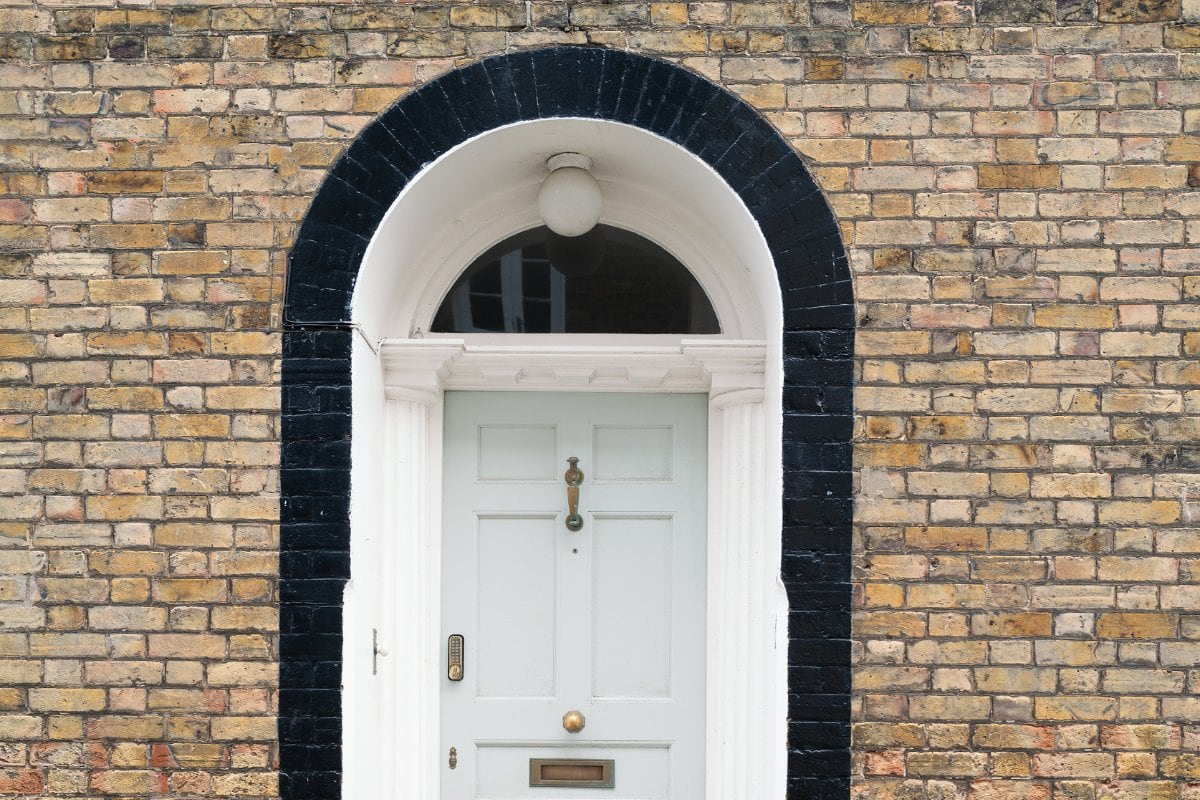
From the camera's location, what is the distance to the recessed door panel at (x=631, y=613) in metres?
3.96

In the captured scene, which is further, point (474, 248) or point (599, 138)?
point (474, 248)

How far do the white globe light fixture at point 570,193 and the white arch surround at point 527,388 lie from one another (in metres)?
0.05

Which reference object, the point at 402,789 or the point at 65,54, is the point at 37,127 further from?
the point at 402,789

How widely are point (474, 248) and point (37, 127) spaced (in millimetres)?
1550

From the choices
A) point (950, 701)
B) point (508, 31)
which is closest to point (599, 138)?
point (508, 31)

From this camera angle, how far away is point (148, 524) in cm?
340

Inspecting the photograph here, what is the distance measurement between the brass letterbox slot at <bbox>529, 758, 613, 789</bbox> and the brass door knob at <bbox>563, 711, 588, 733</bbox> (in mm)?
134

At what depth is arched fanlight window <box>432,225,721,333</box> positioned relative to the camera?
4016mm

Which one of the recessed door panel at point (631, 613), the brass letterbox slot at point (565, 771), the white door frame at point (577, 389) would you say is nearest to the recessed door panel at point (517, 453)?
the white door frame at point (577, 389)

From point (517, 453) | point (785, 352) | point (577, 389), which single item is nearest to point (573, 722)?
point (517, 453)

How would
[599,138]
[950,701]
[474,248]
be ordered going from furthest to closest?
1. [474,248]
2. [599,138]
3. [950,701]

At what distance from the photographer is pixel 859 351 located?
336cm

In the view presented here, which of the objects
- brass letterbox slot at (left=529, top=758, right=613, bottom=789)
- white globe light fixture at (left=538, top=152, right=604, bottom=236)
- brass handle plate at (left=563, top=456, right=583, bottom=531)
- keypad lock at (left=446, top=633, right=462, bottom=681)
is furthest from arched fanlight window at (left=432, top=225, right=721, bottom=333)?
brass letterbox slot at (left=529, top=758, right=613, bottom=789)

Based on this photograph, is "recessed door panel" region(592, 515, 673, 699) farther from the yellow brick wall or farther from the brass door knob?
the yellow brick wall
